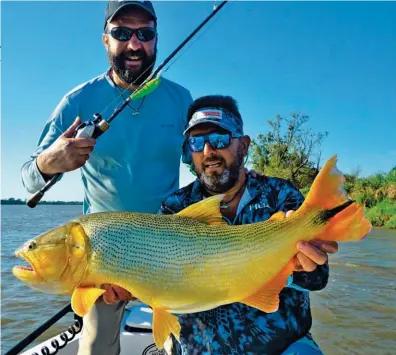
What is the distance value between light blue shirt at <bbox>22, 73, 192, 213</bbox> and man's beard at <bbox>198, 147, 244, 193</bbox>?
786 mm

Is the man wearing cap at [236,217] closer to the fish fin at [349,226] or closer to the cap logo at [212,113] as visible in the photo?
the cap logo at [212,113]

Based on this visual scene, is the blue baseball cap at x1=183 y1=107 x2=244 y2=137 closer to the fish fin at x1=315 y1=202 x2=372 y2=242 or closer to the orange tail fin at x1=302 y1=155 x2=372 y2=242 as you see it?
the orange tail fin at x1=302 y1=155 x2=372 y2=242

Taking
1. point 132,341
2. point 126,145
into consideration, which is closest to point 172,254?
point 126,145

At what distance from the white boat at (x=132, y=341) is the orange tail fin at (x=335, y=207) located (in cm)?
250

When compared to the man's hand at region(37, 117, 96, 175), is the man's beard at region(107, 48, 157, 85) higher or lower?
higher

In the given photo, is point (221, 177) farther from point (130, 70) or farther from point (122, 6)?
point (122, 6)

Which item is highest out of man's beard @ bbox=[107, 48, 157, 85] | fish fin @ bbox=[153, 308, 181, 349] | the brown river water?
man's beard @ bbox=[107, 48, 157, 85]

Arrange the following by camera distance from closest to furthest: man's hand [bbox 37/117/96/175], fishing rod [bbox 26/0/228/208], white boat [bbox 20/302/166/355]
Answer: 1. man's hand [bbox 37/117/96/175]
2. fishing rod [bbox 26/0/228/208]
3. white boat [bbox 20/302/166/355]

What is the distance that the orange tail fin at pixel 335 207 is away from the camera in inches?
85.1

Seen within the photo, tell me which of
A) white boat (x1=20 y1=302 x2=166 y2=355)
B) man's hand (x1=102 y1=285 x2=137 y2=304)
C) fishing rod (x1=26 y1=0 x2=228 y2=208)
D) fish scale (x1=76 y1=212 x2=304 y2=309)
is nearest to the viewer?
fish scale (x1=76 y1=212 x2=304 y2=309)

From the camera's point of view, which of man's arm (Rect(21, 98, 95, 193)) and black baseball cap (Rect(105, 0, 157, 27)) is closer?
man's arm (Rect(21, 98, 95, 193))

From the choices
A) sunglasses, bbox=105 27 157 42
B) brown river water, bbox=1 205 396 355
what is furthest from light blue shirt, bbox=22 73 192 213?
brown river water, bbox=1 205 396 355

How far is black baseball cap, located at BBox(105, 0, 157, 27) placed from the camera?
3.74 meters

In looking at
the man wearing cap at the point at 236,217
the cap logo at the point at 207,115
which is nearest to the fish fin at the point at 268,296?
the man wearing cap at the point at 236,217
